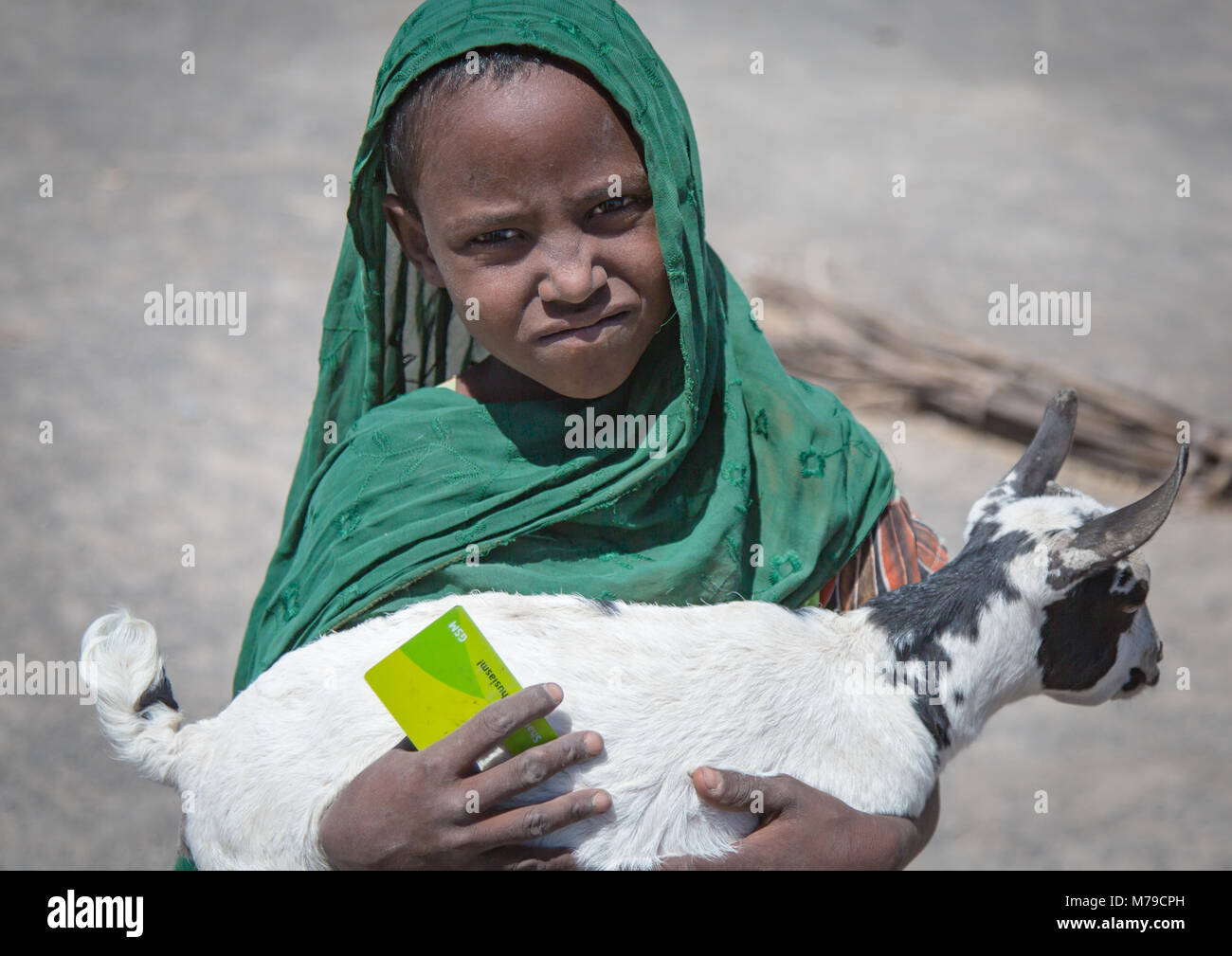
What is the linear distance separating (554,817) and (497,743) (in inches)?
5.5

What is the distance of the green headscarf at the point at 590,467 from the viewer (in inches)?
72.5

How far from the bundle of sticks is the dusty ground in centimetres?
20

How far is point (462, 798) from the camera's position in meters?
1.64

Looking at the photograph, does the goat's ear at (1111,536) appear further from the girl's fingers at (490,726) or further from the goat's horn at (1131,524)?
the girl's fingers at (490,726)

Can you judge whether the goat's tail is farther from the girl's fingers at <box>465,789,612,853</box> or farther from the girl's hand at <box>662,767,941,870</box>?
the girl's hand at <box>662,767,941,870</box>

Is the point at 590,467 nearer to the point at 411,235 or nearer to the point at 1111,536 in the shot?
the point at 411,235

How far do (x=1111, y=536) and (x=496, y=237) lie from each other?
114 centimetres

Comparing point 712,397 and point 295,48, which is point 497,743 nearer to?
point 712,397

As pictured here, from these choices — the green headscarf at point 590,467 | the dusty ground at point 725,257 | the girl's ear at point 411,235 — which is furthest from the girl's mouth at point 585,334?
the dusty ground at point 725,257

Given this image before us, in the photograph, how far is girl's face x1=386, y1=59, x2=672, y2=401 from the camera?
174 centimetres

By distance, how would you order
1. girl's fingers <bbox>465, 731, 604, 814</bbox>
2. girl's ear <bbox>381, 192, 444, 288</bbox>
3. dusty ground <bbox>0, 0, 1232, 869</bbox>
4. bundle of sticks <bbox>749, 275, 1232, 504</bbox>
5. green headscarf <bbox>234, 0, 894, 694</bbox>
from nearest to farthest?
girl's fingers <bbox>465, 731, 604, 814</bbox>
green headscarf <bbox>234, 0, 894, 694</bbox>
girl's ear <bbox>381, 192, 444, 288</bbox>
dusty ground <bbox>0, 0, 1232, 869</bbox>
bundle of sticks <bbox>749, 275, 1232, 504</bbox>

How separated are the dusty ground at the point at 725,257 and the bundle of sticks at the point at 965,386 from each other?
20 cm

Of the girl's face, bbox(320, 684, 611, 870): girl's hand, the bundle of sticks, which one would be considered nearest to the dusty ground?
the bundle of sticks

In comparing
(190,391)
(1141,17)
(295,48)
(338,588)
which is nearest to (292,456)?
(190,391)
